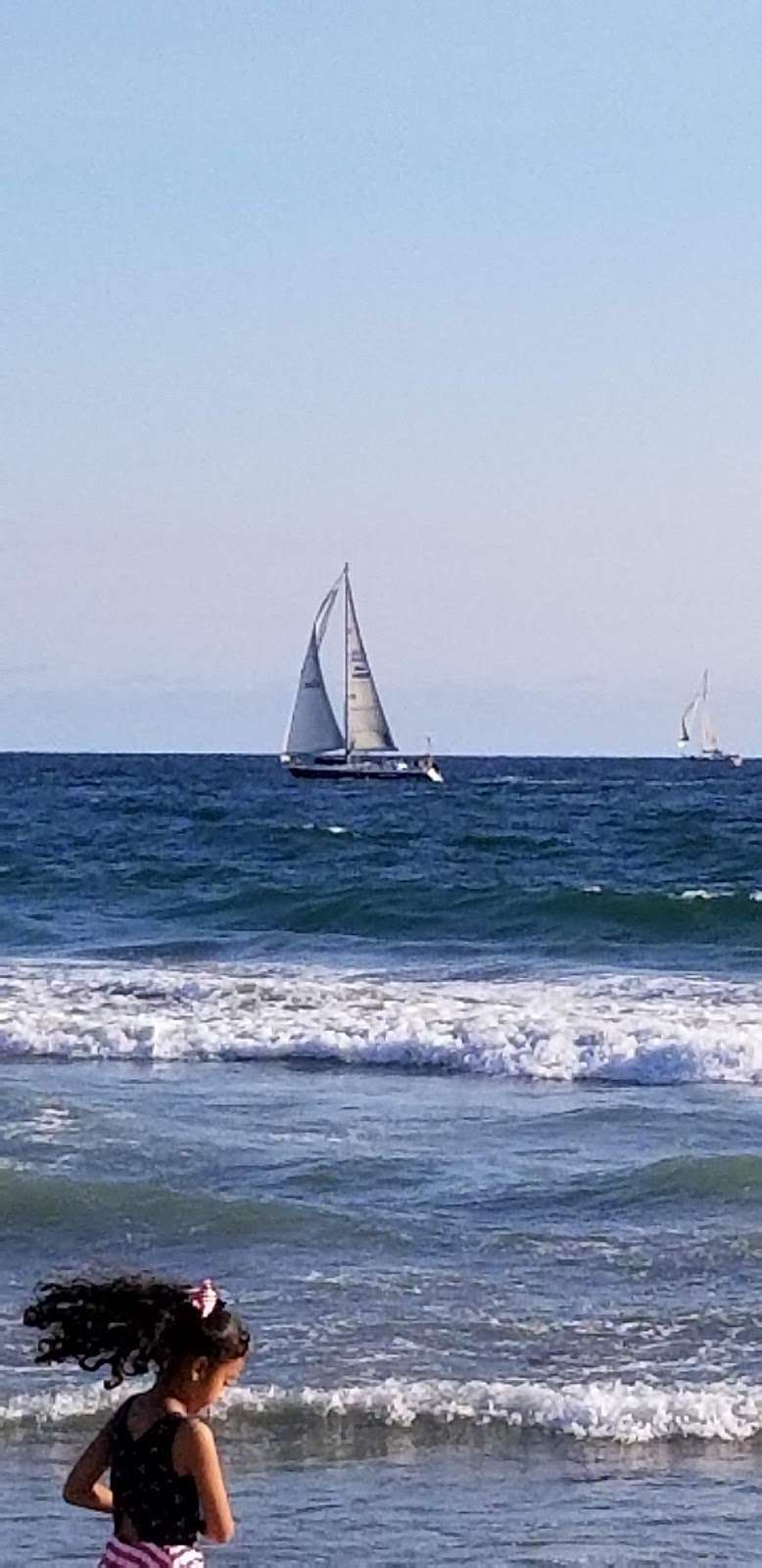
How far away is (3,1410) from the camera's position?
8.14 m

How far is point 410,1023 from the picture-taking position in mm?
17828

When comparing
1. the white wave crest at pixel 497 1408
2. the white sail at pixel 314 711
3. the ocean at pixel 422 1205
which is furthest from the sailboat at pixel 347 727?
the white wave crest at pixel 497 1408

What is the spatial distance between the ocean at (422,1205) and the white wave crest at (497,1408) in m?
0.01

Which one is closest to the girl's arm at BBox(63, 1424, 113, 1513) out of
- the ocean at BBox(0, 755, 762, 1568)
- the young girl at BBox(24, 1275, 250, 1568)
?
the young girl at BBox(24, 1275, 250, 1568)

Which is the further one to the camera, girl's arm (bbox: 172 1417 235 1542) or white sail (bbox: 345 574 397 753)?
white sail (bbox: 345 574 397 753)

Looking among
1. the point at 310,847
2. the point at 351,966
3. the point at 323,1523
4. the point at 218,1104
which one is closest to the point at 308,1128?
the point at 218,1104

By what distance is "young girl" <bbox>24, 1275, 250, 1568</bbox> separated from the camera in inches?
191

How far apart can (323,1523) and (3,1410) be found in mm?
1474

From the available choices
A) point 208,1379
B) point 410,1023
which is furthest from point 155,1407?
point 410,1023

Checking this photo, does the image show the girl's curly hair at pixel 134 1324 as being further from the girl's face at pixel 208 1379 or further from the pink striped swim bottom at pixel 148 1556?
the pink striped swim bottom at pixel 148 1556

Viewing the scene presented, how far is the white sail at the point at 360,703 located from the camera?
75.5m

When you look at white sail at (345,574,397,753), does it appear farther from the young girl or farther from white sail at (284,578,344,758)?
the young girl

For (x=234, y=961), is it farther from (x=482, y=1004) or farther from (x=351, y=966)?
(x=482, y=1004)

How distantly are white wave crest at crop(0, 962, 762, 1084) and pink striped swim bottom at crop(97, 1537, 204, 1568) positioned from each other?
36.7 ft
